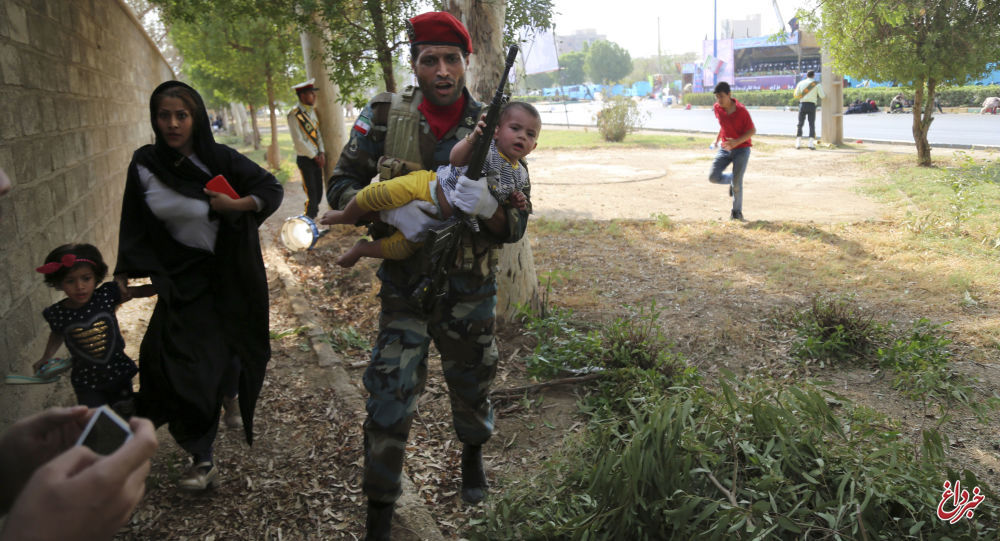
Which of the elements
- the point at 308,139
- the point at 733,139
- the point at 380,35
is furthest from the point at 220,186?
the point at 733,139

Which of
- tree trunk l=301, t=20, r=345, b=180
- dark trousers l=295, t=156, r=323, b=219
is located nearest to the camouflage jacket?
dark trousers l=295, t=156, r=323, b=219

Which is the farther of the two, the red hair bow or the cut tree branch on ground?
Result: the cut tree branch on ground

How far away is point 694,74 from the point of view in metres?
64.5

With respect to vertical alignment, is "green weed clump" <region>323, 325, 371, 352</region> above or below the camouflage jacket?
below

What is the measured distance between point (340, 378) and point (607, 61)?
295ft

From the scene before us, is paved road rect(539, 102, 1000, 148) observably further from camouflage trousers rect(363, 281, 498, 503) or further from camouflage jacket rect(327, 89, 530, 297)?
camouflage trousers rect(363, 281, 498, 503)

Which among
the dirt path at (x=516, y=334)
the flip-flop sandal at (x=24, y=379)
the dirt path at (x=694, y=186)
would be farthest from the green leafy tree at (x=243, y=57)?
the flip-flop sandal at (x=24, y=379)

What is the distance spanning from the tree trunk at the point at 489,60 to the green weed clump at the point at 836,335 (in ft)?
6.19

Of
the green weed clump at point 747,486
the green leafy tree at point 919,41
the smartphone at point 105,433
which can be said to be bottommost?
the green weed clump at point 747,486

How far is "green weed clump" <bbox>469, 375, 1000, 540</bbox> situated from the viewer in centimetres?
220

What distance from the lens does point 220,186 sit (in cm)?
298

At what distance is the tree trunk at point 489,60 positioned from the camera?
4.58m

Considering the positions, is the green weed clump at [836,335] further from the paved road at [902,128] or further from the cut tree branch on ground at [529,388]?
the paved road at [902,128]

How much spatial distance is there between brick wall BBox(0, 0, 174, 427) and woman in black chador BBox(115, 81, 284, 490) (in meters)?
0.68
